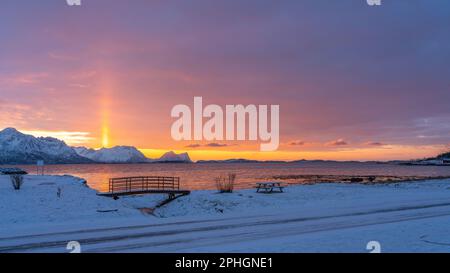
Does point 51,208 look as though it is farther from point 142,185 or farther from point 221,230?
point 142,185

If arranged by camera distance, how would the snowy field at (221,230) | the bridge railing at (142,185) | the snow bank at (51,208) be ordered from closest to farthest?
1. the snowy field at (221,230)
2. the snow bank at (51,208)
3. the bridge railing at (142,185)

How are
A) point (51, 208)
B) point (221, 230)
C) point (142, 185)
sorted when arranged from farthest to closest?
point (142, 185) < point (51, 208) < point (221, 230)

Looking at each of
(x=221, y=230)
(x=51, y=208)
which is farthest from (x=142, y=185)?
(x=221, y=230)

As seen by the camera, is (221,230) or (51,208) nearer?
(221,230)

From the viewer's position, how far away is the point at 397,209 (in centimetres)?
2044

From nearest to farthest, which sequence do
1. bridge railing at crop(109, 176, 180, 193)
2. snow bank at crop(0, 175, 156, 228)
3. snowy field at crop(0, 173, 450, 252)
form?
snowy field at crop(0, 173, 450, 252) → snow bank at crop(0, 175, 156, 228) → bridge railing at crop(109, 176, 180, 193)

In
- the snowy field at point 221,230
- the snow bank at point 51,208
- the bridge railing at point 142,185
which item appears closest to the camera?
the snowy field at point 221,230

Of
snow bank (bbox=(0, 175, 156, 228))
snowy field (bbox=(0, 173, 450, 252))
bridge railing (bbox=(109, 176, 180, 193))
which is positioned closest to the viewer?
snowy field (bbox=(0, 173, 450, 252))

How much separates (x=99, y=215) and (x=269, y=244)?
38.0 ft

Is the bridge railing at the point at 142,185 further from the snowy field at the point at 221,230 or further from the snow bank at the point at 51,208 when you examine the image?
the snowy field at the point at 221,230

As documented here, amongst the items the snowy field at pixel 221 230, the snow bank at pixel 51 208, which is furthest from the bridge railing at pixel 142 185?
the snowy field at pixel 221 230

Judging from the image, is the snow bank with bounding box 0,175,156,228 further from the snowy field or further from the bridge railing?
the bridge railing

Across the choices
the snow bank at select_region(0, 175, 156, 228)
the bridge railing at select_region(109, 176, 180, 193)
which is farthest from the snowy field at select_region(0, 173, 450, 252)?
the bridge railing at select_region(109, 176, 180, 193)

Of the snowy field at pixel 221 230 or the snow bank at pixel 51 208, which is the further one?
the snow bank at pixel 51 208
